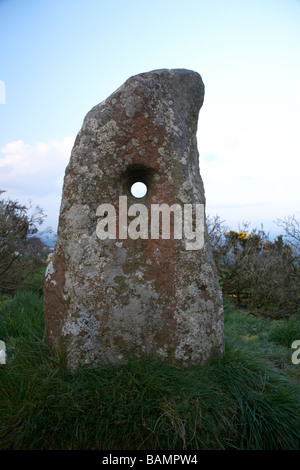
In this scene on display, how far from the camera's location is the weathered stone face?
240 cm

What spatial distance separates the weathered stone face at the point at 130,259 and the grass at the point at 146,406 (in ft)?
0.53

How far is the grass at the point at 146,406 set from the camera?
189 cm

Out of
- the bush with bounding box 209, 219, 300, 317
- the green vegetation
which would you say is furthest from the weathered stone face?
the bush with bounding box 209, 219, 300, 317

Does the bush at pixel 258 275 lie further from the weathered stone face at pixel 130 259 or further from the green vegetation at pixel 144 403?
the weathered stone face at pixel 130 259

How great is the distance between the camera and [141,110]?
2.52m

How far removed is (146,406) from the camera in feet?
6.44

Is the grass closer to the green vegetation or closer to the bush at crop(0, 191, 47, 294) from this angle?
the green vegetation

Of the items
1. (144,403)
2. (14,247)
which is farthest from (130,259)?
(14,247)

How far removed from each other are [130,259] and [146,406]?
94 centimetres

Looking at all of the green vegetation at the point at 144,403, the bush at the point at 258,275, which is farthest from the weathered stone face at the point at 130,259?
the bush at the point at 258,275

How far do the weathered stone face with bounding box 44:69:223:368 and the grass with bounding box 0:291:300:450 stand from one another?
0.16 meters

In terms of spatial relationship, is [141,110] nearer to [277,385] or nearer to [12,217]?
[277,385]
